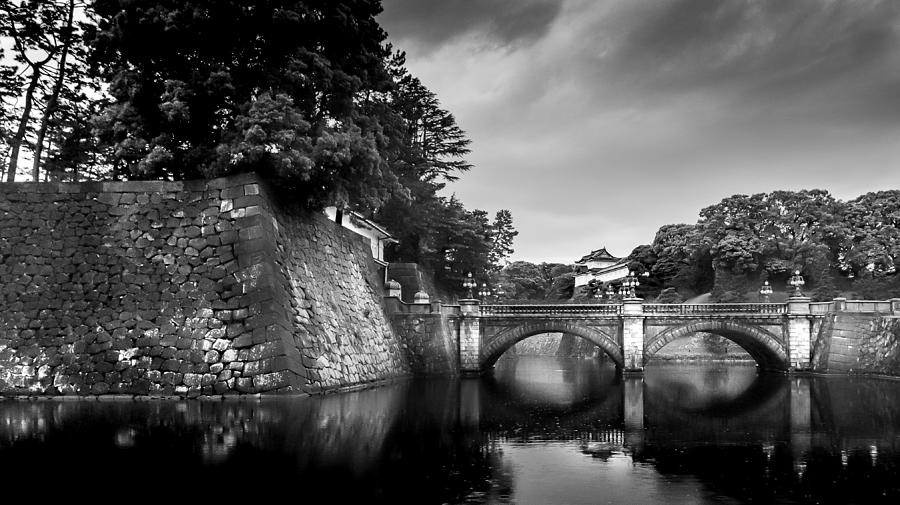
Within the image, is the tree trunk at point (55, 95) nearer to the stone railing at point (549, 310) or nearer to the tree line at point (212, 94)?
the tree line at point (212, 94)

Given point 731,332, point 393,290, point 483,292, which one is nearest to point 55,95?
point 393,290

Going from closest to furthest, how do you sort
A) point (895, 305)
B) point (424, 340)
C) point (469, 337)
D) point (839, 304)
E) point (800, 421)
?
1. point (800, 421)
2. point (895, 305)
3. point (424, 340)
4. point (839, 304)
5. point (469, 337)

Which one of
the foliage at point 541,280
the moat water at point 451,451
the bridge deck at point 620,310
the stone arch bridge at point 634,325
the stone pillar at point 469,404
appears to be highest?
the foliage at point 541,280

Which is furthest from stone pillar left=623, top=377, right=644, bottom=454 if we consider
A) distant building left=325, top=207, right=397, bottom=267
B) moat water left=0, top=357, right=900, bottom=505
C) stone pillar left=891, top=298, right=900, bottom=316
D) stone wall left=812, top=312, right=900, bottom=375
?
distant building left=325, top=207, right=397, bottom=267

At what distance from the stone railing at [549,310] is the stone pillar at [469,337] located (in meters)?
0.83

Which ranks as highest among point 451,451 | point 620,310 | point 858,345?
point 620,310

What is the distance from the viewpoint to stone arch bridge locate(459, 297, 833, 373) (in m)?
41.1

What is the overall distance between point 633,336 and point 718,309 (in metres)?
5.45

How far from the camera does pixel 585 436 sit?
17141 millimetres

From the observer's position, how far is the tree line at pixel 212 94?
78.2ft

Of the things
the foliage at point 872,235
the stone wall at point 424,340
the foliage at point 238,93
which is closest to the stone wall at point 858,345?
the foliage at point 872,235

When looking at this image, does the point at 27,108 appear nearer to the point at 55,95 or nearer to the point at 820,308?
the point at 55,95

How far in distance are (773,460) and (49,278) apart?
22.2m

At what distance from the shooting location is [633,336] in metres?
41.3
